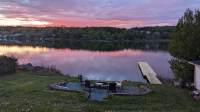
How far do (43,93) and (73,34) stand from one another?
124m

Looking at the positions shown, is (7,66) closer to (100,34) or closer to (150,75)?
(150,75)

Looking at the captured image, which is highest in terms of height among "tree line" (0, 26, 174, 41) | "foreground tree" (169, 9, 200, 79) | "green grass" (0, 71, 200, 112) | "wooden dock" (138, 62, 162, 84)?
"tree line" (0, 26, 174, 41)

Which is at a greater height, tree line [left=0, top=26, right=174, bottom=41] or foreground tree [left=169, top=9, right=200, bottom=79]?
tree line [left=0, top=26, right=174, bottom=41]

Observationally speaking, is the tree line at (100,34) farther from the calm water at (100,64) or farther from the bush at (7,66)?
the bush at (7,66)

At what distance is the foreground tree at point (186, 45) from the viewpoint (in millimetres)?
12553

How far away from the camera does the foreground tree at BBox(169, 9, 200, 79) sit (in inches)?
494

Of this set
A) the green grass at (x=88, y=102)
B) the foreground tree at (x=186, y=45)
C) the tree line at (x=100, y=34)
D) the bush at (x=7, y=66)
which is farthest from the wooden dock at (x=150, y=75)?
the tree line at (x=100, y=34)

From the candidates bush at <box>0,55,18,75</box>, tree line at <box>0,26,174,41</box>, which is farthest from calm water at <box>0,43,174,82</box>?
tree line at <box>0,26,174,41</box>

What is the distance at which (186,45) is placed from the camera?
12742 millimetres

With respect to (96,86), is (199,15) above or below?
above

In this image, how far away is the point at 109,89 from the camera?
35.8 feet

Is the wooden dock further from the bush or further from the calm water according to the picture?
the bush

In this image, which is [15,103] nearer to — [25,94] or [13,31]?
[25,94]

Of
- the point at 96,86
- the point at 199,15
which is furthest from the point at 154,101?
the point at 199,15
